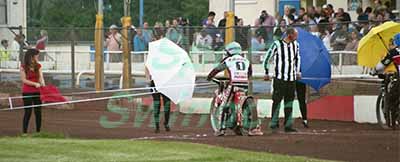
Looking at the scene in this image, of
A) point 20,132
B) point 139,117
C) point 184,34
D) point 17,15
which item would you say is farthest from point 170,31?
point 17,15

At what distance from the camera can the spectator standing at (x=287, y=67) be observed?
17281 millimetres

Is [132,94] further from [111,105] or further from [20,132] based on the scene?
[20,132]

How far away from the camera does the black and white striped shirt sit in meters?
17.3

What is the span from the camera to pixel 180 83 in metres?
19.2

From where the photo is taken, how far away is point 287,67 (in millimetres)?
17297

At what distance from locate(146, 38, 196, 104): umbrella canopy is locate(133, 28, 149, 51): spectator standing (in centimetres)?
504

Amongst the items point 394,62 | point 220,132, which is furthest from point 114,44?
point 394,62

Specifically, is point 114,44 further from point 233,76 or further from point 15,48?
point 233,76

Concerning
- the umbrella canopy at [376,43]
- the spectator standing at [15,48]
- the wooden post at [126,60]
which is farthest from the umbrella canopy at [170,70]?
the spectator standing at [15,48]

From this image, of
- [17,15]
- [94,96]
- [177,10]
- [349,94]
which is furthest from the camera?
[177,10]

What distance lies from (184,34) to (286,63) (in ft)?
21.7

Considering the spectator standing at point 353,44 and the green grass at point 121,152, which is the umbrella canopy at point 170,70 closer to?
the spectator standing at point 353,44

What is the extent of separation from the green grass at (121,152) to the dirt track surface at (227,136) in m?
1.01

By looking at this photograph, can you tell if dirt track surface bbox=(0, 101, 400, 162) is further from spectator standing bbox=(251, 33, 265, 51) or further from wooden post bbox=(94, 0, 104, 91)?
spectator standing bbox=(251, 33, 265, 51)
